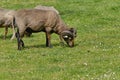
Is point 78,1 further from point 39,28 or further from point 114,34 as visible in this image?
point 39,28

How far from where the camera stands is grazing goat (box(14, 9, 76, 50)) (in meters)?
19.2

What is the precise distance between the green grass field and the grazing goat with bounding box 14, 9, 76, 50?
0.48m

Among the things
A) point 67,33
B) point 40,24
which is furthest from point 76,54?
point 40,24

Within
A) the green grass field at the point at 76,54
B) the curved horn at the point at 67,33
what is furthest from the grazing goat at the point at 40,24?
the green grass field at the point at 76,54

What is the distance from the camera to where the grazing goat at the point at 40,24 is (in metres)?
19.2

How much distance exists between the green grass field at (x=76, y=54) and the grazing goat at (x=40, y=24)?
18.8 inches

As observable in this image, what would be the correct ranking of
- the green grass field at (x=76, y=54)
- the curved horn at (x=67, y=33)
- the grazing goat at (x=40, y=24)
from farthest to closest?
the curved horn at (x=67, y=33) → the grazing goat at (x=40, y=24) → the green grass field at (x=76, y=54)

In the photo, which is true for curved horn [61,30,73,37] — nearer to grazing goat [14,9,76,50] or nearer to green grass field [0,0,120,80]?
grazing goat [14,9,76,50]

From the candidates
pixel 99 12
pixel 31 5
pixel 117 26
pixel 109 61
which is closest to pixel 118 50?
pixel 109 61

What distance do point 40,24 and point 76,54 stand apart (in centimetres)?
245

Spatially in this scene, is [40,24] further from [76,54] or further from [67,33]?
[76,54]

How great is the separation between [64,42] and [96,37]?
2760 mm

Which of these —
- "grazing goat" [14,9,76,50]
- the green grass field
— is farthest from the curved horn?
the green grass field

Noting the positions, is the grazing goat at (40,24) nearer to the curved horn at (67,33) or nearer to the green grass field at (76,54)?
the curved horn at (67,33)
